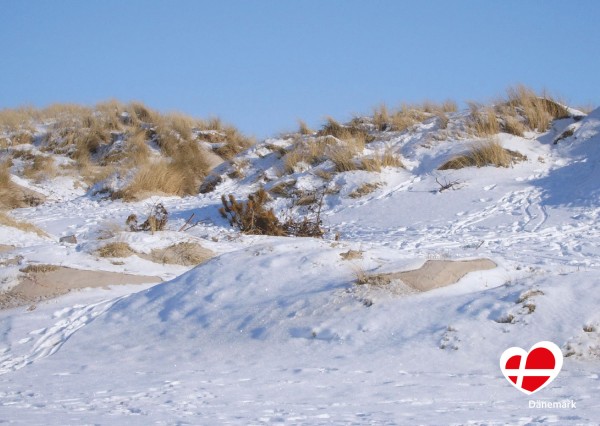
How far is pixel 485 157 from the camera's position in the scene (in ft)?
46.9

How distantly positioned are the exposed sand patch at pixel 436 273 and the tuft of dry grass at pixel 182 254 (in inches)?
145

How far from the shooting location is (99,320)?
672 cm

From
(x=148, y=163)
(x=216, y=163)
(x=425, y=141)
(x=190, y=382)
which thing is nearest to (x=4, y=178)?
(x=148, y=163)

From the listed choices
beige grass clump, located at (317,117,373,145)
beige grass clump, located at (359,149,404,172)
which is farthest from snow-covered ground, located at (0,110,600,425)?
beige grass clump, located at (317,117,373,145)

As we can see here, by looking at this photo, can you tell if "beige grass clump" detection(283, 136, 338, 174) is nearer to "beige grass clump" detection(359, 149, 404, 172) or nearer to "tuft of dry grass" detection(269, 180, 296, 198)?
"tuft of dry grass" detection(269, 180, 296, 198)

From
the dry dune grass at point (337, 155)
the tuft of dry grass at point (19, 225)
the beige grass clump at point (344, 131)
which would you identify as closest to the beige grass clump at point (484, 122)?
the dry dune grass at point (337, 155)

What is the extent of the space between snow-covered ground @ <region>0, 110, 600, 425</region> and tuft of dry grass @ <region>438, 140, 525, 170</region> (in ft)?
13.1

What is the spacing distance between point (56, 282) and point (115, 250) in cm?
115

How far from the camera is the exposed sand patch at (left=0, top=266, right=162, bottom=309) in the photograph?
7625 millimetres

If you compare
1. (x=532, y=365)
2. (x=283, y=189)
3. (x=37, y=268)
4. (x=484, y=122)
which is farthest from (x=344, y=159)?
(x=532, y=365)

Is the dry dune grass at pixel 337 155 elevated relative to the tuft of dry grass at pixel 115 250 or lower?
elevated

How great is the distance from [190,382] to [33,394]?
0.96 meters

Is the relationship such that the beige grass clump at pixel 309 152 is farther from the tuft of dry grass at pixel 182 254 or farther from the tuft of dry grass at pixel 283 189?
the tuft of dry grass at pixel 182 254

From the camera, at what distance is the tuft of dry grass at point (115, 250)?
8930 millimetres
